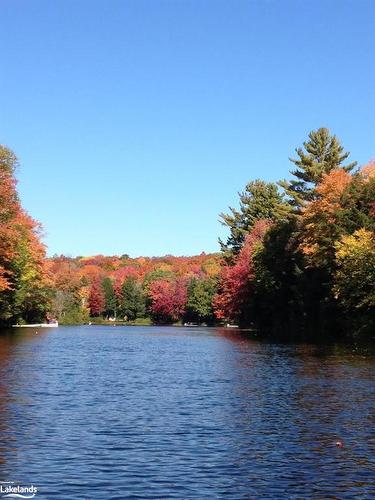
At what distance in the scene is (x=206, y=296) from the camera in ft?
503

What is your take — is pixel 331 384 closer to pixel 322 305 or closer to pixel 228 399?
pixel 228 399

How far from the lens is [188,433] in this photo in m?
17.5

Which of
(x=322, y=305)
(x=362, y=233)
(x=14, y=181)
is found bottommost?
(x=322, y=305)

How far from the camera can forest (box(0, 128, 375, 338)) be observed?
6244 centimetres

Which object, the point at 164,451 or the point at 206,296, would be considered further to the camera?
the point at 206,296

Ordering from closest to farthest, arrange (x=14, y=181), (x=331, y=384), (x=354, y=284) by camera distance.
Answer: (x=331, y=384)
(x=354, y=284)
(x=14, y=181)

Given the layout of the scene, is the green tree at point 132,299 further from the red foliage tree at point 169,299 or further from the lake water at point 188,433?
the lake water at point 188,433

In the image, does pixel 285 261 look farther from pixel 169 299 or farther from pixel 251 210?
pixel 169 299

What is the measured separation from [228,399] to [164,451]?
27.8 feet

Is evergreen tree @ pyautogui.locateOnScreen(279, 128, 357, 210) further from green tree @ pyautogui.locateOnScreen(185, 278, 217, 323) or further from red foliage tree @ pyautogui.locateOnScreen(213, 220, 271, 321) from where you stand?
green tree @ pyautogui.locateOnScreen(185, 278, 217, 323)

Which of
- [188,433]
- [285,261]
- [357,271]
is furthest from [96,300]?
[188,433]

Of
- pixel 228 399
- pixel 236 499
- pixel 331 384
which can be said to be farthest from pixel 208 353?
pixel 236 499

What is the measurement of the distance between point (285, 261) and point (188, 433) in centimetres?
6879

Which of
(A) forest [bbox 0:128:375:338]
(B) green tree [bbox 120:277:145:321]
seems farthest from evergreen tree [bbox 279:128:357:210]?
(B) green tree [bbox 120:277:145:321]
